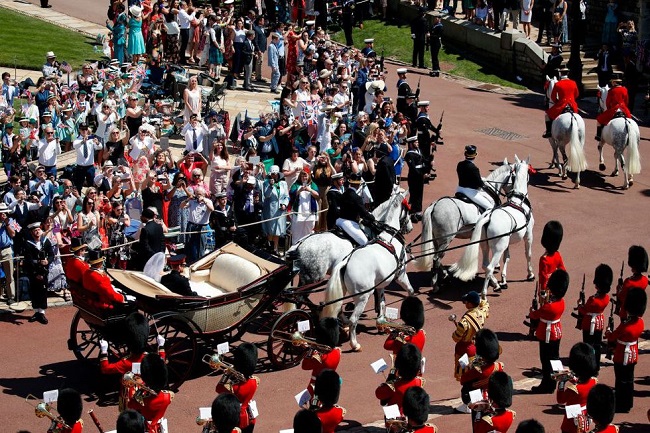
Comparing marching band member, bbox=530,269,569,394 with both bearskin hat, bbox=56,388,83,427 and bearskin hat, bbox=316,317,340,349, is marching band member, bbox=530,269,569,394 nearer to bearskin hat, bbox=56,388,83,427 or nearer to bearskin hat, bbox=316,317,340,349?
bearskin hat, bbox=316,317,340,349

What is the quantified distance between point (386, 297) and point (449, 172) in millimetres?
6460

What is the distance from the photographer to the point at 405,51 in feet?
110

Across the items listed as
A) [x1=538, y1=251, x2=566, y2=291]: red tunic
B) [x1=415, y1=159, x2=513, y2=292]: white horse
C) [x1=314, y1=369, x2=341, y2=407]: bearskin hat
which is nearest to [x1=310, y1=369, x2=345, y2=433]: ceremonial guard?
[x1=314, y1=369, x2=341, y2=407]: bearskin hat

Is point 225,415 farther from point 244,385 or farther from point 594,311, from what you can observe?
point 594,311

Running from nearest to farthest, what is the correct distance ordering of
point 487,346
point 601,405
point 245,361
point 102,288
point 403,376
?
point 601,405, point 403,376, point 245,361, point 487,346, point 102,288

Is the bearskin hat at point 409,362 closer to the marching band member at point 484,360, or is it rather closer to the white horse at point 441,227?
the marching band member at point 484,360

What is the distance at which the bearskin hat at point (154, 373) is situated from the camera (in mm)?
12648

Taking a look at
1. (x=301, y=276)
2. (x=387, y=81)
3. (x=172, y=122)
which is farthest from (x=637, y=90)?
(x=301, y=276)

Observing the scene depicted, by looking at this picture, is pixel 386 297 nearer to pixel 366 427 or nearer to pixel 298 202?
pixel 298 202

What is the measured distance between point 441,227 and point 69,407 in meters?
7.98

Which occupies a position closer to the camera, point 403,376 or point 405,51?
point 403,376

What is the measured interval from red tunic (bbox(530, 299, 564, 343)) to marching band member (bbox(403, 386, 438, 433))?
3.47m

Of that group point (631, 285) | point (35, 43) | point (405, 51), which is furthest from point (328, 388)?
point (405, 51)

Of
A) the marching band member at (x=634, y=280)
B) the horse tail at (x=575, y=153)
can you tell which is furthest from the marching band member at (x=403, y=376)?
the horse tail at (x=575, y=153)
